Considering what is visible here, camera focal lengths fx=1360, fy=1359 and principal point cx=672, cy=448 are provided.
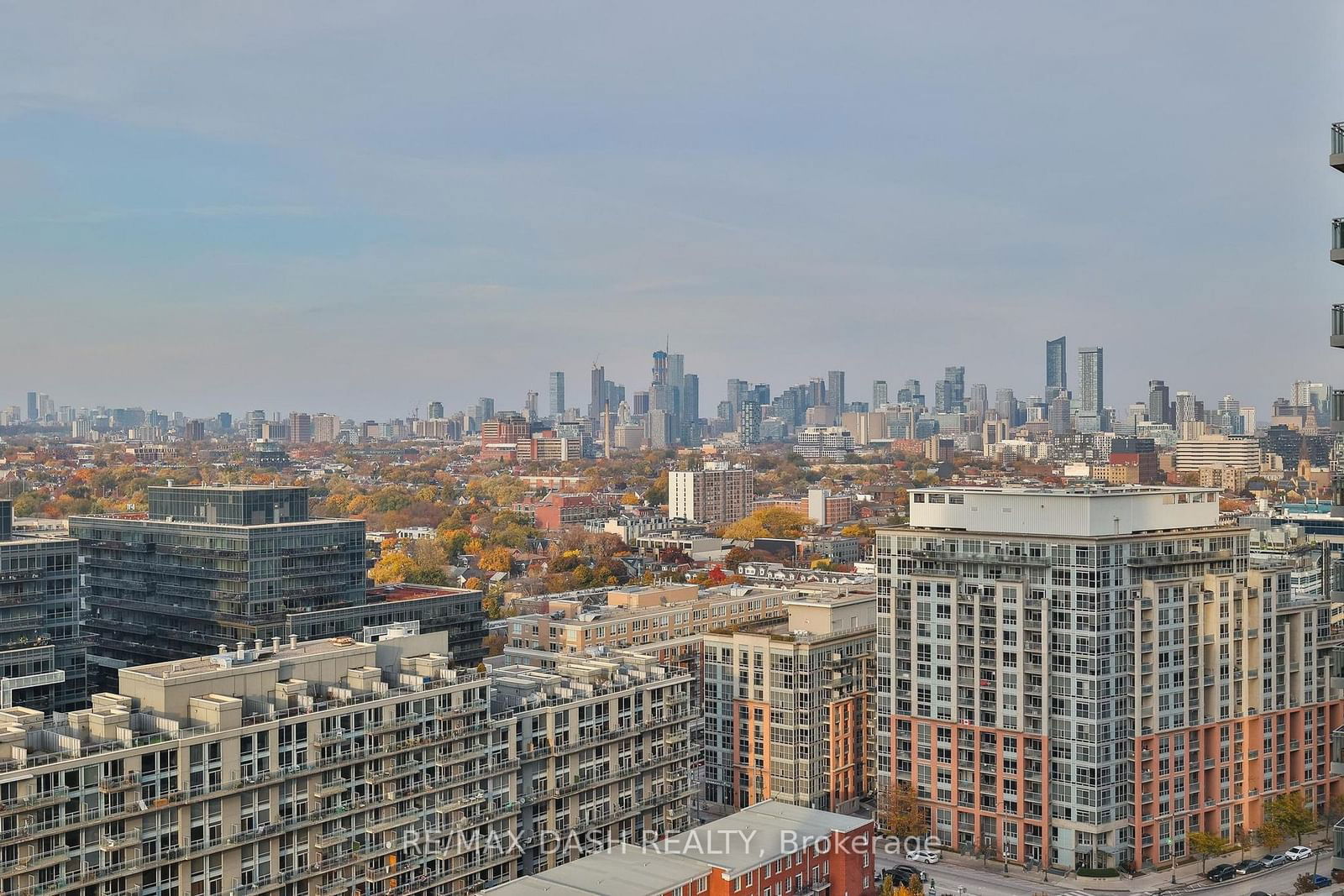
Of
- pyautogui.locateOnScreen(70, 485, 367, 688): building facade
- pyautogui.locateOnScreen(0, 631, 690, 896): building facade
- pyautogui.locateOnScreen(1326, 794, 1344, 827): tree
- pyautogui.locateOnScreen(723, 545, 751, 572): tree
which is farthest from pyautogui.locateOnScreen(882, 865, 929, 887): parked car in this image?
pyautogui.locateOnScreen(723, 545, 751, 572): tree

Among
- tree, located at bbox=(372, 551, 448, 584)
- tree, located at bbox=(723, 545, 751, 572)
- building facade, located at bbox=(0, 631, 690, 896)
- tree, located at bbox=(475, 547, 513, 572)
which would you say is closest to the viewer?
building facade, located at bbox=(0, 631, 690, 896)

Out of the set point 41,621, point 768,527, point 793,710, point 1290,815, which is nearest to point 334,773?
point 793,710

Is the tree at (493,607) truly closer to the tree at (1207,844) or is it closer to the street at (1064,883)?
the street at (1064,883)

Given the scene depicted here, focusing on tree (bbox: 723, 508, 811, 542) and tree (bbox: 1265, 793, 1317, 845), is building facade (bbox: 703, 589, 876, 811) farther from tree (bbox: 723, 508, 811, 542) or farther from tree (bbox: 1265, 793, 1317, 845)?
tree (bbox: 723, 508, 811, 542)

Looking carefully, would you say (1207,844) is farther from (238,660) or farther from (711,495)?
(711,495)

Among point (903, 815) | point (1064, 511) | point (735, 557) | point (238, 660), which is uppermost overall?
point (1064, 511)
